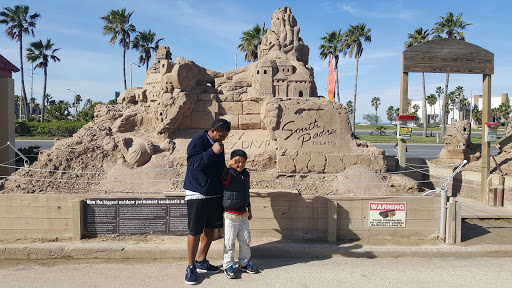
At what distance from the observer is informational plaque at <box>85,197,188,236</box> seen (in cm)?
460

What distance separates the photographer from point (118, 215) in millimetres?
4625

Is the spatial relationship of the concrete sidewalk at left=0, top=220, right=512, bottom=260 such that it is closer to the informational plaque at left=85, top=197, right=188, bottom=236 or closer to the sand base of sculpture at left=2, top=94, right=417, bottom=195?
the informational plaque at left=85, top=197, right=188, bottom=236

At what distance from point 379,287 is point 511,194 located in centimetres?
572

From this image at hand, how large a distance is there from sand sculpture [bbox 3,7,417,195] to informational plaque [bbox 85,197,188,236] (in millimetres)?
2021

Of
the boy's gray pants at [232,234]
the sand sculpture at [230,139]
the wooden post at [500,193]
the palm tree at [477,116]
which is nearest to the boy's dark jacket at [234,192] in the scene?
the boy's gray pants at [232,234]

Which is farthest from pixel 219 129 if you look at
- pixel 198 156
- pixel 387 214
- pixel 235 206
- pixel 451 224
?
pixel 451 224

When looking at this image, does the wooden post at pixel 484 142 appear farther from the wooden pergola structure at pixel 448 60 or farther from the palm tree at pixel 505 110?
the palm tree at pixel 505 110

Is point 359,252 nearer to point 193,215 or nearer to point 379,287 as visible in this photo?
point 379,287

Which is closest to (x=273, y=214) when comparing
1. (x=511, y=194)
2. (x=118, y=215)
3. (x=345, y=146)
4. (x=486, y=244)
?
(x=118, y=215)

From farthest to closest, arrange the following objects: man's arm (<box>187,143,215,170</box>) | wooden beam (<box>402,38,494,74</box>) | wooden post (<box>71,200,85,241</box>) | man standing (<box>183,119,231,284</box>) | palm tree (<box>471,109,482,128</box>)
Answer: palm tree (<box>471,109,482,128</box>), wooden beam (<box>402,38,494,74</box>), wooden post (<box>71,200,85,241</box>), man standing (<box>183,119,231,284</box>), man's arm (<box>187,143,215,170</box>)

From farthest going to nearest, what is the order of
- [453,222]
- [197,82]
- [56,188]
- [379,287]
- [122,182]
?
[197,82], [122,182], [56,188], [453,222], [379,287]

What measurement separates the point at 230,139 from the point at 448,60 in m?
5.33

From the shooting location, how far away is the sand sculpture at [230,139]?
7539mm

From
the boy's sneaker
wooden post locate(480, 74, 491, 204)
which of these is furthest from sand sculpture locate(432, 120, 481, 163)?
the boy's sneaker
